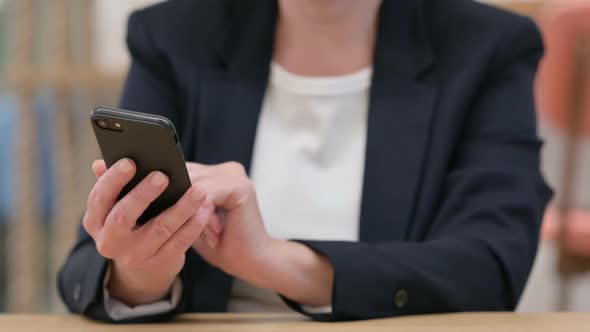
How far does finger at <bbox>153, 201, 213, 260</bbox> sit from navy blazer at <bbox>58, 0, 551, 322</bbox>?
0.41 ft

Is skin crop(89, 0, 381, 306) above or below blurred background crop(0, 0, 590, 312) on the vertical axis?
above

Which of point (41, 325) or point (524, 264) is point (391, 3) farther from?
point (41, 325)

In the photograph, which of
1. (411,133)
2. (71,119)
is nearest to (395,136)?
(411,133)

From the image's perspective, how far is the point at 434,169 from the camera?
891 millimetres

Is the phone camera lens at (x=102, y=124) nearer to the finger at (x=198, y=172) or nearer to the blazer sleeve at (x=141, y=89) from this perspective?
the finger at (x=198, y=172)

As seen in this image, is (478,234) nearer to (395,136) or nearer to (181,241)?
(395,136)

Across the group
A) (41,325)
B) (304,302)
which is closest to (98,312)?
(41,325)

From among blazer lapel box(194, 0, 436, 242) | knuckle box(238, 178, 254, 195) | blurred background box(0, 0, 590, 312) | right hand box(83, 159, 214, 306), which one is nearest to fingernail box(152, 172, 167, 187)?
right hand box(83, 159, 214, 306)

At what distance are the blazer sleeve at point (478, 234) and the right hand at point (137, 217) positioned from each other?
0.16m

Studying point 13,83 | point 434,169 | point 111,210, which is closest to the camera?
point 111,210

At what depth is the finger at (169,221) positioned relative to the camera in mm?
604

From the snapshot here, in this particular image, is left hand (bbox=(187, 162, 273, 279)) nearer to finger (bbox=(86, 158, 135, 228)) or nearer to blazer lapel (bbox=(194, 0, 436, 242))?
finger (bbox=(86, 158, 135, 228))

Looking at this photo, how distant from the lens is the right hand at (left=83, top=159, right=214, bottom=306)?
0.59 metres

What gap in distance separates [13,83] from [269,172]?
3.39ft
